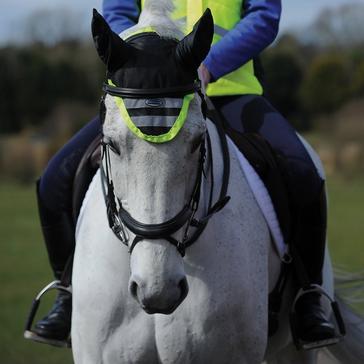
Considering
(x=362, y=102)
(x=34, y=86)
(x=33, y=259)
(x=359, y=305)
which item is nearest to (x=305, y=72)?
(x=362, y=102)

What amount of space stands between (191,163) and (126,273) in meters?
0.77

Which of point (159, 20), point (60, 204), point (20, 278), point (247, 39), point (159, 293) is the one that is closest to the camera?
point (159, 293)

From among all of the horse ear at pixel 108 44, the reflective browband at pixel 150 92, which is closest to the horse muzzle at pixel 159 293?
the reflective browband at pixel 150 92

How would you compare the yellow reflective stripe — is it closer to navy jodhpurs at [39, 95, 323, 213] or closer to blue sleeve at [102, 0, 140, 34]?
navy jodhpurs at [39, 95, 323, 213]

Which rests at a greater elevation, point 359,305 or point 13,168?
point 359,305

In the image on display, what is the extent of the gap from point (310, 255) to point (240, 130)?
2.84 ft

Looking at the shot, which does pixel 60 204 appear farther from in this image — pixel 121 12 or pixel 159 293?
pixel 159 293

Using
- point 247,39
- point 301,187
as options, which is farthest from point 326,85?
point 247,39

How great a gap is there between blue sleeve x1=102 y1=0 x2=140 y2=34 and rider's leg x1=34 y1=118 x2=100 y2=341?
0.62 metres

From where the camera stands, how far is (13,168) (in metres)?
41.7

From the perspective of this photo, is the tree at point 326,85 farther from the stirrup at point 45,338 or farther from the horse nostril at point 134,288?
the horse nostril at point 134,288

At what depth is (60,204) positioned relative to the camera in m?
5.21

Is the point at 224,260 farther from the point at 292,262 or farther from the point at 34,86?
the point at 34,86

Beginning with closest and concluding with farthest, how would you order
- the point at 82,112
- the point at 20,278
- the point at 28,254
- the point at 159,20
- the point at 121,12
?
the point at 159,20 < the point at 121,12 < the point at 20,278 < the point at 28,254 < the point at 82,112
